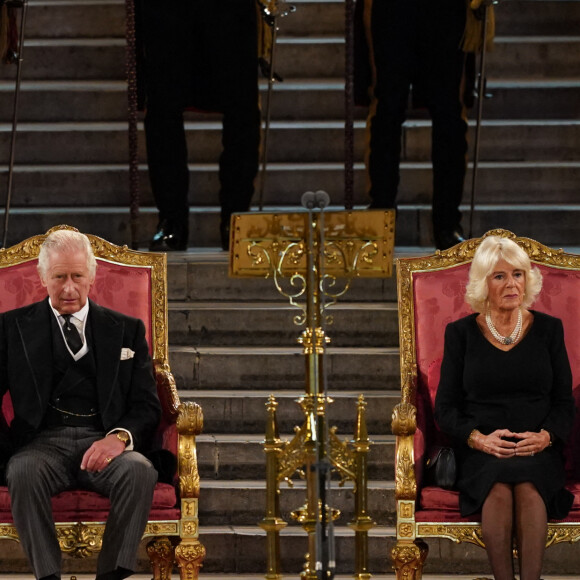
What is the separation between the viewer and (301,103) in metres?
7.68

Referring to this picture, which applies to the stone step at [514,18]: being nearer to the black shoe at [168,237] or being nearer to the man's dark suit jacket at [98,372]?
the black shoe at [168,237]

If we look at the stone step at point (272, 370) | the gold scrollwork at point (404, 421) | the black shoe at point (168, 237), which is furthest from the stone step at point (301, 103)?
the gold scrollwork at point (404, 421)

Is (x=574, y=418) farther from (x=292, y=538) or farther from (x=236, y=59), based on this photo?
(x=236, y=59)

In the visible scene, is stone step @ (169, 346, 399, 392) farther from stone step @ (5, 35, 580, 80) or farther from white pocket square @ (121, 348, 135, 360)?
stone step @ (5, 35, 580, 80)

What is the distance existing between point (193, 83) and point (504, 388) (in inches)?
101

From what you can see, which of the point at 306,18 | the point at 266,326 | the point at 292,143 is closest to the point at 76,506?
the point at 266,326

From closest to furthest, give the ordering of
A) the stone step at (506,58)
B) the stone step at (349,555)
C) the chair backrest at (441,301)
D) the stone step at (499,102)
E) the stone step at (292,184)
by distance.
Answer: the chair backrest at (441,301)
the stone step at (349,555)
the stone step at (292,184)
the stone step at (499,102)
the stone step at (506,58)

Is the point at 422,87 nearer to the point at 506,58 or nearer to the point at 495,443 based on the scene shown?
the point at 506,58

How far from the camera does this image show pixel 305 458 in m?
4.13

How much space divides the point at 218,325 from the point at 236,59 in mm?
1267

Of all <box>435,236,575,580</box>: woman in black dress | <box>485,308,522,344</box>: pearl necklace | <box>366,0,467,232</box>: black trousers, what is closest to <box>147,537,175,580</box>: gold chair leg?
<box>435,236,575,580</box>: woman in black dress

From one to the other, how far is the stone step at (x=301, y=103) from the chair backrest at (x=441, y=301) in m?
2.81

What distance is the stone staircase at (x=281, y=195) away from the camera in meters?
5.32

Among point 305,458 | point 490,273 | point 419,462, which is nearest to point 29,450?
point 305,458
